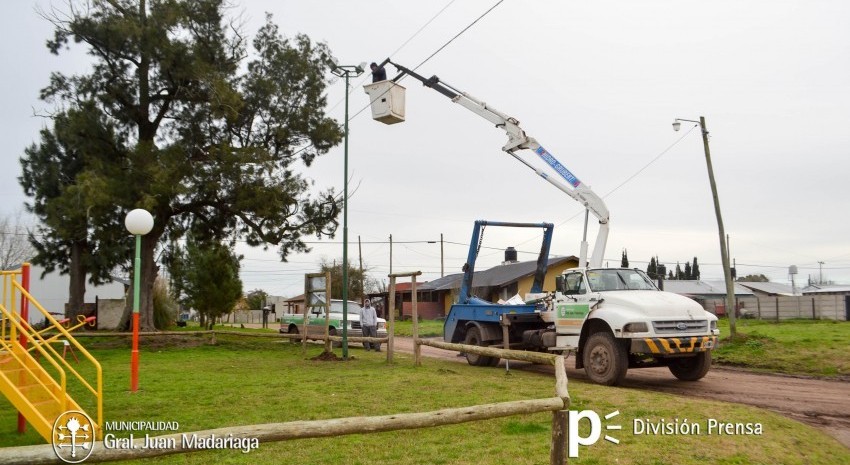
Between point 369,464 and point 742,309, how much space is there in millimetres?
40744

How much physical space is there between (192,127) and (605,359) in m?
17.7

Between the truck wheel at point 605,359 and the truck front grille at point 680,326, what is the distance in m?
0.74

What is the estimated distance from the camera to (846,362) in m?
14.2

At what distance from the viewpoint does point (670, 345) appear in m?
10.8

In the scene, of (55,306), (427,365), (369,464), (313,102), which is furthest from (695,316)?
(55,306)

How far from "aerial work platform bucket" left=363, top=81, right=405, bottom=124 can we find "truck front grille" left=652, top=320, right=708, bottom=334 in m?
6.84

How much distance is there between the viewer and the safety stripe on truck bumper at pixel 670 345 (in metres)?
10.7

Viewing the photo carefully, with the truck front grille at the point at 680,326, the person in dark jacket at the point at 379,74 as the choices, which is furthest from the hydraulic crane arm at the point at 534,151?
the truck front grille at the point at 680,326

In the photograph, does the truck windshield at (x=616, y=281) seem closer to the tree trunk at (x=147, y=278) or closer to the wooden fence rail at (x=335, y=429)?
the wooden fence rail at (x=335, y=429)

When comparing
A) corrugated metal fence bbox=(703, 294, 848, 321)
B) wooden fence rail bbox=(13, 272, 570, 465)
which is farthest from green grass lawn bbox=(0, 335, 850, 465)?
corrugated metal fence bbox=(703, 294, 848, 321)

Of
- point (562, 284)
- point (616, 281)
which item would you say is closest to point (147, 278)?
point (562, 284)

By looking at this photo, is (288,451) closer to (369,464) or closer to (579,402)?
(369,464)

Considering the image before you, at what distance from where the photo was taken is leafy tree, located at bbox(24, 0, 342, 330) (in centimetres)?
2073

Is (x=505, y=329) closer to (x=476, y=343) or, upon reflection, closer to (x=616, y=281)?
(x=476, y=343)
